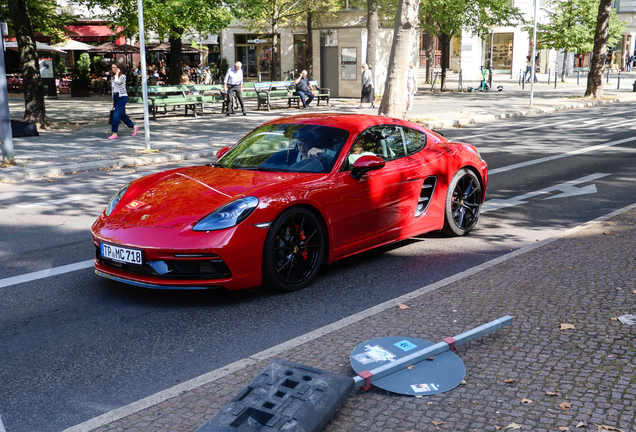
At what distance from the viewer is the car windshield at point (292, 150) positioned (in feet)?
19.7

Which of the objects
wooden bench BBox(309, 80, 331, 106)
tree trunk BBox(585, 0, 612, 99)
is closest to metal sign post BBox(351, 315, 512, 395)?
wooden bench BBox(309, 80, 331, 106)

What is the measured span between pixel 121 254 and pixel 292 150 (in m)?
1.89

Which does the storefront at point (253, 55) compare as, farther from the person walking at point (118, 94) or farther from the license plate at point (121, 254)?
the license plate at point (121, 254)

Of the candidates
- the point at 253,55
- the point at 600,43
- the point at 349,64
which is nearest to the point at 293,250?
the point at 349,64

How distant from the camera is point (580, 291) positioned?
523 cm

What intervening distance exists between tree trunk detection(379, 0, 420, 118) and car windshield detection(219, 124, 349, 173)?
13774 mm

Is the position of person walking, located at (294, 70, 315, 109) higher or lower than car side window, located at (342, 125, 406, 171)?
higher

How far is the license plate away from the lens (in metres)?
5.10

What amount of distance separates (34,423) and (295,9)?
3845 cm

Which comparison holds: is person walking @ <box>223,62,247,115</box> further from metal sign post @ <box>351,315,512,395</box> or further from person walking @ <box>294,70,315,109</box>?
metal sign post @ <box>351,315,512,395</box>

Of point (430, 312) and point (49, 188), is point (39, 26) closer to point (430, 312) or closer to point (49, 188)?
point (49, 188)

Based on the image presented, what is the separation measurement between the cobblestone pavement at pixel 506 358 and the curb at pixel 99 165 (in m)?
9.37

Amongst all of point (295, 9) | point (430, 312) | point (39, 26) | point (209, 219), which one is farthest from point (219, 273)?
point (295, 9)

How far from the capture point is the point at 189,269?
5.07m
